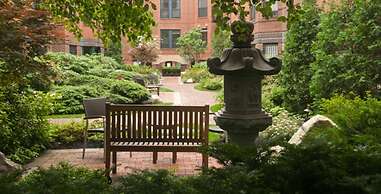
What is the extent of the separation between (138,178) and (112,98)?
51.5ft

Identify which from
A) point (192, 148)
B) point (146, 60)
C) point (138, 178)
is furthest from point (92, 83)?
point (146, 60)

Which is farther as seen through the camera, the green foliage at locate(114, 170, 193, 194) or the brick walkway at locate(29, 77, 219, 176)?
the brick walkway at locate(29, 77, 219, 176)

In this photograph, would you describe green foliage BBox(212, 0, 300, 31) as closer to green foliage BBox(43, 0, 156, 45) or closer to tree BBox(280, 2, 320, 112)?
green foliage BBox(43, 0, 156, 45)

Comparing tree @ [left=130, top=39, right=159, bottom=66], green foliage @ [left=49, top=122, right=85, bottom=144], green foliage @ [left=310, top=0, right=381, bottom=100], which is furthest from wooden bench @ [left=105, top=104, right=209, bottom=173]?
tree @ [left=130, top=39, right=159, bottom=66]

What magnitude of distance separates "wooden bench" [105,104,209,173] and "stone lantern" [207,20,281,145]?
893 mm

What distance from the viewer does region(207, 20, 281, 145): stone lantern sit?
6.56 meters

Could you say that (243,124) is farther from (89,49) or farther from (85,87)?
(89,49)

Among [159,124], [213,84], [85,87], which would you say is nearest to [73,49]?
[213,84]

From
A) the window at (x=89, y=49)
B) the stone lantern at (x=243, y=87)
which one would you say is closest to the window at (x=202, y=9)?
the window at (x=89, y=49)

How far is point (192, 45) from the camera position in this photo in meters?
52.4

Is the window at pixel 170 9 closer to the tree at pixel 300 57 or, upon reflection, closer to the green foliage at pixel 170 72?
the green foliage at pixel 170 72

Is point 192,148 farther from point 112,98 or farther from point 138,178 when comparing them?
point 112,98

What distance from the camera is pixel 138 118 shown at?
25.2 feet

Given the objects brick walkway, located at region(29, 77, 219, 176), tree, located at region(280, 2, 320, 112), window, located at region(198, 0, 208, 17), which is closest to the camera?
brick walkway, located at region(29, 77, 219, 176)
